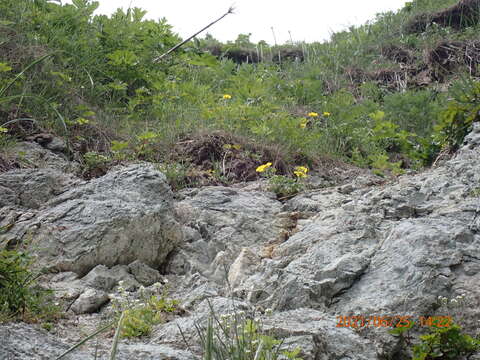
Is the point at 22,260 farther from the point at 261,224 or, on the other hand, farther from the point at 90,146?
the point at 90,146

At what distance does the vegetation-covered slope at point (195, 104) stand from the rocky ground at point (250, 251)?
64cm

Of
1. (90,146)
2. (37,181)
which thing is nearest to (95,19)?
(90,146)

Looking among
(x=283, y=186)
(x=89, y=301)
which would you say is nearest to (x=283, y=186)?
(x=283, y=186)

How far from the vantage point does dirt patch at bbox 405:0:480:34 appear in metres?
11.4

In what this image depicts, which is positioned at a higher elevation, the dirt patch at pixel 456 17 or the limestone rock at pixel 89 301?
the dirt patch at pixel 456 17

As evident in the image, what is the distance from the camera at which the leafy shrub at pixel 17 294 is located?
9.78 ft

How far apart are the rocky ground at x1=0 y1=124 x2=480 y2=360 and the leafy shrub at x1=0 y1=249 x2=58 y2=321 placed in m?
0.13

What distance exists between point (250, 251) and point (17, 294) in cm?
172

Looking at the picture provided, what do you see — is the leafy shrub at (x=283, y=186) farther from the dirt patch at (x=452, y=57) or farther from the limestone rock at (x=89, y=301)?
the dirt patch at (x=452, y=57)

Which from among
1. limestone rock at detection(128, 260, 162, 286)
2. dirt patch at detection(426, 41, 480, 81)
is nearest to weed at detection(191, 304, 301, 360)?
limestone rock at detection(128, 260, 162, 286)

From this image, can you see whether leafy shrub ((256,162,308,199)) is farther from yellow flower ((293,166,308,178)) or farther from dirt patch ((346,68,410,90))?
dirt patch ((346,68,410,90))

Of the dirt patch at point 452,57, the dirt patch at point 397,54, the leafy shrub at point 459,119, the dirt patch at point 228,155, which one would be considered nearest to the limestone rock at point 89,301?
the dirt patch at point 228,155

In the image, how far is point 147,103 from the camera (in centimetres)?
725

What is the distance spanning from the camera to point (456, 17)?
11562 millimetres
